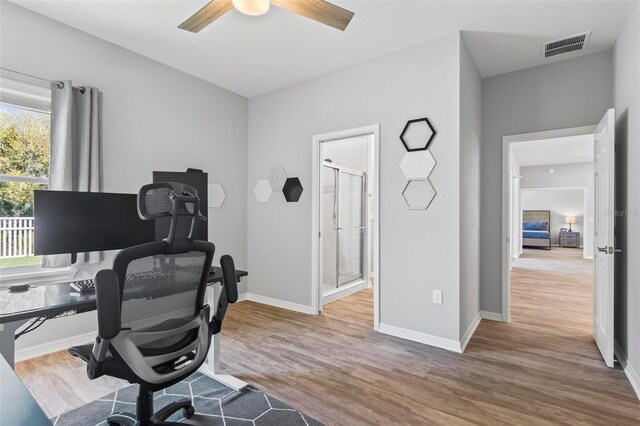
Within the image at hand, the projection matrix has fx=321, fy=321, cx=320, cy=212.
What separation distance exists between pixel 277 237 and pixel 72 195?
2.28 m

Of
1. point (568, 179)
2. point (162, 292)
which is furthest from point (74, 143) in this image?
point (568, 179)

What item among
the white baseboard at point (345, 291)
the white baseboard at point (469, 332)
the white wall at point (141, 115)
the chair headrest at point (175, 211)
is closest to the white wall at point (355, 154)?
the white wall at point (141, 115)

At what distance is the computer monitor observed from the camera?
2.12 m

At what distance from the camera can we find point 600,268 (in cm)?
281

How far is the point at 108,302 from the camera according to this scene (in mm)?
1224

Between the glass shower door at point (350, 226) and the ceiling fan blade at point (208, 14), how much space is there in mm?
2807

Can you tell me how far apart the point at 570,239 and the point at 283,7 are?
12.7 meters

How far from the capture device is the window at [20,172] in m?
2.56

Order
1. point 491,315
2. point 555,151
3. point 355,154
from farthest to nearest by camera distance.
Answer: point 555,151
point 355,154
point 491,315

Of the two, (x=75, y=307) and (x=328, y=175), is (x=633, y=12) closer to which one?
(x=328, y=175)

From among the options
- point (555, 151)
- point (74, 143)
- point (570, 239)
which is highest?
point (555, 151)

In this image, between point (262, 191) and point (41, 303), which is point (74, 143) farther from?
point (262, 191)

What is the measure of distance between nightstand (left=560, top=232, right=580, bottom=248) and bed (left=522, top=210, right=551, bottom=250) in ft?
1.49

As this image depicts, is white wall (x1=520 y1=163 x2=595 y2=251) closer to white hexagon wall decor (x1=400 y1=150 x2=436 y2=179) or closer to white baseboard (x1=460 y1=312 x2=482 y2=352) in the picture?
white baseboard (x1=460 y1=312 x2=482 y2=352)
